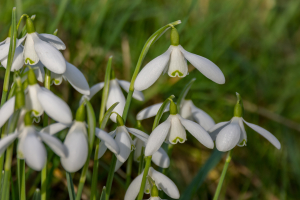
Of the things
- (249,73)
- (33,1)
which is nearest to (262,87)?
(249,73)

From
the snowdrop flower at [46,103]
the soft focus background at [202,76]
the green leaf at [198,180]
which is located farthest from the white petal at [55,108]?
the soft focus background at [202,76]

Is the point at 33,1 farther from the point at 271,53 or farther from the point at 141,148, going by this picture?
the point at 271,53

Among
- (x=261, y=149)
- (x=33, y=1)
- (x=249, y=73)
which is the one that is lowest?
(x=261, y=149)

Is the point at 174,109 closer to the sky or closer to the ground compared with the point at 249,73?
closer to the sky

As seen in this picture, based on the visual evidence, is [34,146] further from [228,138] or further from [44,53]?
[228,138]

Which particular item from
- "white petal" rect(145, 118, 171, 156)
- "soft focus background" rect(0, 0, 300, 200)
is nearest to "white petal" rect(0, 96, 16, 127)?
"white petal" rect(145, 118, 171, 156)

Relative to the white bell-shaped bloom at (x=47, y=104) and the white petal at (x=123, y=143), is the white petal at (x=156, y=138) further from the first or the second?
the white bell-shaped bloom at (x=47, y=104)

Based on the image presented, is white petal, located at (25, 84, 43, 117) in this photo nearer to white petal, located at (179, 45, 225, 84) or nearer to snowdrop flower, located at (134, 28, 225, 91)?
snowdrop flower, located at (134, 28, 225, 91)
